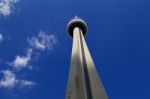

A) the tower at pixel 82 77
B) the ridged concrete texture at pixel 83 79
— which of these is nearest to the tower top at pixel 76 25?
the tower at pixel 82 77

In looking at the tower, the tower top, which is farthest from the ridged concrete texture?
the tower top

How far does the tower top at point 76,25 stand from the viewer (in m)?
92.1

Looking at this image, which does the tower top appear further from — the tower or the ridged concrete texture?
the ridged concrete texture

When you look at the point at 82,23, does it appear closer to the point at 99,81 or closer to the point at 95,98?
the point at 99,81

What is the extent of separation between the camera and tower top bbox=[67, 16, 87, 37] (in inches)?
3625

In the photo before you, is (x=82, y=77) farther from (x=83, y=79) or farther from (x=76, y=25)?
(x=76, y=25)

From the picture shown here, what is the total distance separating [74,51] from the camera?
76.4m

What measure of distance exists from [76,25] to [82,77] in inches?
1213

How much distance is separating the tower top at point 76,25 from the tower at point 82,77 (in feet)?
17.1

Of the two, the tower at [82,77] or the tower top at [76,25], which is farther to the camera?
the tower top at [76,25]

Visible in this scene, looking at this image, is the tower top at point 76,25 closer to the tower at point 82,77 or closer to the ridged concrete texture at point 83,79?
the tower at point 82,77

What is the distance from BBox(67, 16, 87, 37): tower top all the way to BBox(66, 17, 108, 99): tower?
17.1 ft

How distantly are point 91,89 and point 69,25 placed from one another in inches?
1273

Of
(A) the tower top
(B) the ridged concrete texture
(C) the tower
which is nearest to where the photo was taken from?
(B) the ridged concrete texture
